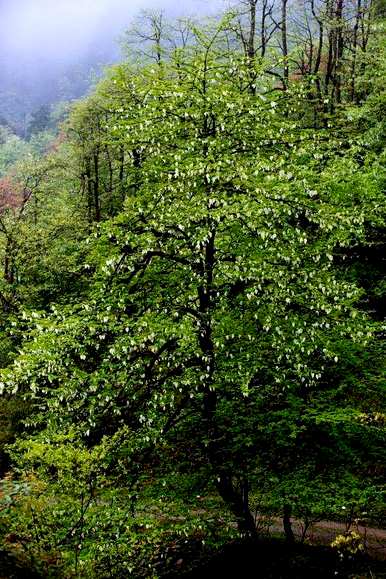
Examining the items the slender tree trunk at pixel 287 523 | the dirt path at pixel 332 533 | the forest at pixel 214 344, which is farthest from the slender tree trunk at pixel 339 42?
the slender tree trunk at pixel 287 523

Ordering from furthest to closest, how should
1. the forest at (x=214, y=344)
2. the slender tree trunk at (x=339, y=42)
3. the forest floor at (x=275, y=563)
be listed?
1. the slender tree trunk at (x=339, y=42)
2. the forest floor at (x=275, y=563)
3. the forest at (x=214, y=344)

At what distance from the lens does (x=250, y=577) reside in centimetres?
1070

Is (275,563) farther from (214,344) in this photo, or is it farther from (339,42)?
(339,42)

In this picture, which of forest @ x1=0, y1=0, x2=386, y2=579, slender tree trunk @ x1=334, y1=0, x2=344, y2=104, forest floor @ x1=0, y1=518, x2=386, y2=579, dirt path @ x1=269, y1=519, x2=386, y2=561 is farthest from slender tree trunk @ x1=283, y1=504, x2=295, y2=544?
slender tree trunk @ x1=334, y1=0, x2=344, y2=104

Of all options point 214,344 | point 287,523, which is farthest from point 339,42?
point 287,523

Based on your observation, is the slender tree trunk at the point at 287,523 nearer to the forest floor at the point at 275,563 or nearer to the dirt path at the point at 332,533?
the forest floor at the point at 275,563

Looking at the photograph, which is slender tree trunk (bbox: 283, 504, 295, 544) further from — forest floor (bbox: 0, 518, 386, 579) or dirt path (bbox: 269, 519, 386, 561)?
dirt path (bbox: 269, 519, 386, 561)

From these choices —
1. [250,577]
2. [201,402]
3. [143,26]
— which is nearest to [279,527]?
[250,577]

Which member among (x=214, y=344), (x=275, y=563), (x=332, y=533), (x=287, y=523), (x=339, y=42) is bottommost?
(x=332, y=533)

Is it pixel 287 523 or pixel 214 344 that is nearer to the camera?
pixel 214 344

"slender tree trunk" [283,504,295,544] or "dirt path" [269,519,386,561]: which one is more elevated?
"slender tree trunk" [283,504,295,544]

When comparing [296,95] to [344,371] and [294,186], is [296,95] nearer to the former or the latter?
[294,186]

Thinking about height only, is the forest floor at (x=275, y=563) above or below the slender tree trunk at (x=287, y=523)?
below

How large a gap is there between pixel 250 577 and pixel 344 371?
4.85m
